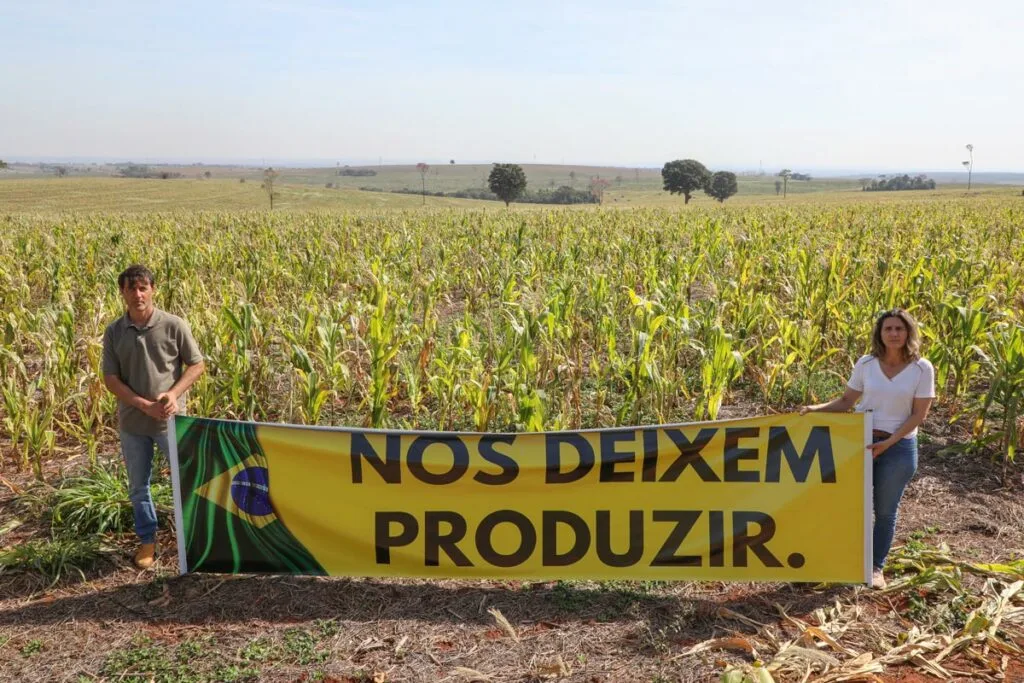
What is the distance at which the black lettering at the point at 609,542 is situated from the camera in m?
3.80

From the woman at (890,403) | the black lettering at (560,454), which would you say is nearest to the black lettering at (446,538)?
the black lettering at (560,454)

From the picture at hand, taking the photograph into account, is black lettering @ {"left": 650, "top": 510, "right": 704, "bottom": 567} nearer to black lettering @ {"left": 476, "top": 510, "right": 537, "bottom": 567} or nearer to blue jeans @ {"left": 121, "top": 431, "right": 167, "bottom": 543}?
black lettering @ {"left": 476, "top": 510, "right": 537, "bottom": 567}

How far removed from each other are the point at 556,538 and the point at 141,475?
2.14 metres

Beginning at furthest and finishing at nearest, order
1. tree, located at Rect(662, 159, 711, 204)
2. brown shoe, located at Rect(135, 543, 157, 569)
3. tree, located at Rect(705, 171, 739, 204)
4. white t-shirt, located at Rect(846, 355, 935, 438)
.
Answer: tree, located at Rect(705, 171, 739, 204) < tree, located at Rect(662, 159, 711, 204) < brown shoe, located at Rect(135, 543, 157, 569) < white t-shirt, located at Rect(846, 355, 935, 438)

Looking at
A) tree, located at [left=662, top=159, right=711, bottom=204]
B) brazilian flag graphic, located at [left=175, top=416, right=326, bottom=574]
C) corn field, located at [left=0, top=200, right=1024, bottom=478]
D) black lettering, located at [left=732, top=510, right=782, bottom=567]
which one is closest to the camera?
black lettering, located at [left=732, top=510, right=782, bottom=567]

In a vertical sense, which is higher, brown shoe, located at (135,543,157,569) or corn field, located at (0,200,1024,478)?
corn field, located at (0,200,1024,478)

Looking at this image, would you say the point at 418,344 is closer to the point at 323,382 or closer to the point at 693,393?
the point at 323,382

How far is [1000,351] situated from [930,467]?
90cm

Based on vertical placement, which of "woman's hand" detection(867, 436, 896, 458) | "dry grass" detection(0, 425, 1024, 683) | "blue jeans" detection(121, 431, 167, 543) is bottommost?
"dry grass" detection(0, 425, 1024, 683)

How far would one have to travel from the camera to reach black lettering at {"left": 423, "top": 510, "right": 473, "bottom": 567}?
12.5ft

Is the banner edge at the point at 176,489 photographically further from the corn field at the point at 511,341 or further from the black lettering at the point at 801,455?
the black lettering at the point at 801,455

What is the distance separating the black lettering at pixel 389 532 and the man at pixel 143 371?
3.82 ft

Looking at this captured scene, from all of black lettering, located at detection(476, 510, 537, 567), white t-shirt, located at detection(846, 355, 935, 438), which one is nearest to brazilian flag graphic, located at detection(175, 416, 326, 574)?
black lettering, located at detection(476, 510, 537, 567)

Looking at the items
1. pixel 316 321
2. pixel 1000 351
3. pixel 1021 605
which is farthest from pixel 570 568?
pixel 316 321
